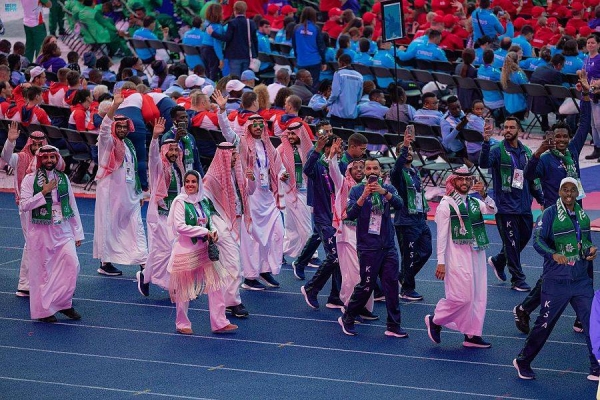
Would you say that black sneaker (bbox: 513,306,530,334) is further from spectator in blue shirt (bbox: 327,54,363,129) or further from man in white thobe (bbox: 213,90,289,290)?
spectator in blue shirt (bbox: 327,54,363,129)

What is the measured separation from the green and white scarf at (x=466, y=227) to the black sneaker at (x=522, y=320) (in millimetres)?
784

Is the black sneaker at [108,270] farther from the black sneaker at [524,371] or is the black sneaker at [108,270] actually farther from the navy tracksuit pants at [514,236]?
the black sneaker at [524,371]

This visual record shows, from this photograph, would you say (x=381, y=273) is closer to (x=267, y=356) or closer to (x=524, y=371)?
(x=267, y=356)

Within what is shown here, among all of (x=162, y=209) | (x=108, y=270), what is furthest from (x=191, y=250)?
(x=108, y=270)

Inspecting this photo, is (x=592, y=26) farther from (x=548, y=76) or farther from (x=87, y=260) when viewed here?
(x=87, y=260)

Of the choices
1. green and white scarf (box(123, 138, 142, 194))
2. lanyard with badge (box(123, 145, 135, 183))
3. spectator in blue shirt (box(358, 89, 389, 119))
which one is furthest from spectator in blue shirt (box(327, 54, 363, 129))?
lanyard with badge (box(123, 145, 135, 183))

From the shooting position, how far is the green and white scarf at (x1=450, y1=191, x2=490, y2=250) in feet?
37.8

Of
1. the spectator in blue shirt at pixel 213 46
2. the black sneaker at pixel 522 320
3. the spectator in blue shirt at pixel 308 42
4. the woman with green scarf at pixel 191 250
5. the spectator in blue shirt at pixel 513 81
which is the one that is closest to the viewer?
the woman with green scarf at pixel 191 250

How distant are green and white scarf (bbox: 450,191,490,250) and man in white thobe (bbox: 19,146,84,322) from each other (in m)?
3.59

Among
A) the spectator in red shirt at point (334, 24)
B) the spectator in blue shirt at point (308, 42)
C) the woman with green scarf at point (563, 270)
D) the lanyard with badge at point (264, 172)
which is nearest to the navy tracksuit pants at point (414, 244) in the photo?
the lanyard with badge at point (264, 172)

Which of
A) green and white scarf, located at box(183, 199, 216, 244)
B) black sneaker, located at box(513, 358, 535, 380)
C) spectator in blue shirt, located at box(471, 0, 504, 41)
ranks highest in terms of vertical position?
spectator in blue shirt, located at box(471, 0, 504, 41)

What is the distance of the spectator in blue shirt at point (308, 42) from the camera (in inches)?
A: 909

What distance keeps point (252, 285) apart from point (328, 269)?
133cm

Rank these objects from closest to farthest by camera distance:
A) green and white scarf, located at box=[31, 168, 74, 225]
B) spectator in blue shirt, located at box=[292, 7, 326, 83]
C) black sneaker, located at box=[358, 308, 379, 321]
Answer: green and white scarf, located at box=[31, 168, 74, 225] < black sneaker, located at box=[358, 308, 379, 321] < spectator in blue shirt, located at box=[292, 7, 326, 83]
